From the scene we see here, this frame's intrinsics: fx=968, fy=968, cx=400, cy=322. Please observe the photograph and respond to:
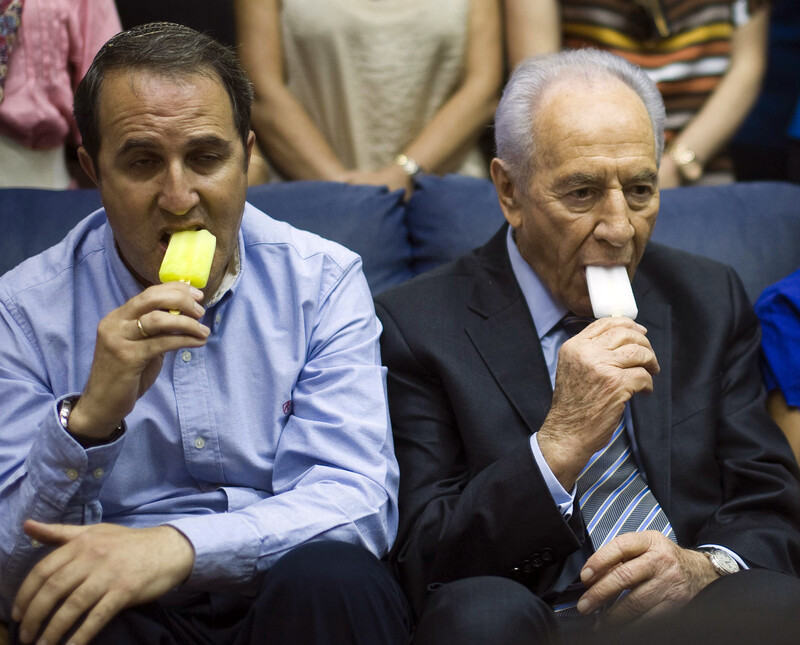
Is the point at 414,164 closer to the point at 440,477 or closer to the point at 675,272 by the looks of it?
the point at 675,272

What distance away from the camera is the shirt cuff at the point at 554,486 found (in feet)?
5.33

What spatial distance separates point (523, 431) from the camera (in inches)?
70.6

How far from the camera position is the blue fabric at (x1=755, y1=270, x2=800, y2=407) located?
196 centimetres

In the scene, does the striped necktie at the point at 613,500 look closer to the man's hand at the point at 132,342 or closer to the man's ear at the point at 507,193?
the man's ear at the point at 507,193

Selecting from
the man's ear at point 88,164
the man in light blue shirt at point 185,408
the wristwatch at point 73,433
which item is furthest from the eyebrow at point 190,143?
the wristwatch at point 73,433

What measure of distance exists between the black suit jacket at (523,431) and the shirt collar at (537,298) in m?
0.02

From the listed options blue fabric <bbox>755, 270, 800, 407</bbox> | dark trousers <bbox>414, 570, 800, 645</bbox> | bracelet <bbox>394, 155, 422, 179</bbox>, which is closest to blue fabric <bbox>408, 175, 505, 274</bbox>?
bracelet <bbox>394, 155, 422, 179</bbox>

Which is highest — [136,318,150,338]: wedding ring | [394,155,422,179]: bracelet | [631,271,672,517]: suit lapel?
[136,318,150,338]: wedding ring

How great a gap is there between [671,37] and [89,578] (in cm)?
218

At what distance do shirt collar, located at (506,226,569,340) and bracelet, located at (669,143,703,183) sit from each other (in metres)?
1.03

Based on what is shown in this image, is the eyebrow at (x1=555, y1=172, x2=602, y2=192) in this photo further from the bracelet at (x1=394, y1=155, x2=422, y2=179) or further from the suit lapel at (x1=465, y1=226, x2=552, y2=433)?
the bracelet at (x1=394, y1=155, x2=422, y2=179)

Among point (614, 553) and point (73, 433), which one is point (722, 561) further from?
point (73, 433)

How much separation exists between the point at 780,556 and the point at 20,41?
2021 mm

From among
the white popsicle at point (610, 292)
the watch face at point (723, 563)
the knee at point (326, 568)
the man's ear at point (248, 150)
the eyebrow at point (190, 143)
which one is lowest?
the watch face at point (723, 563)
